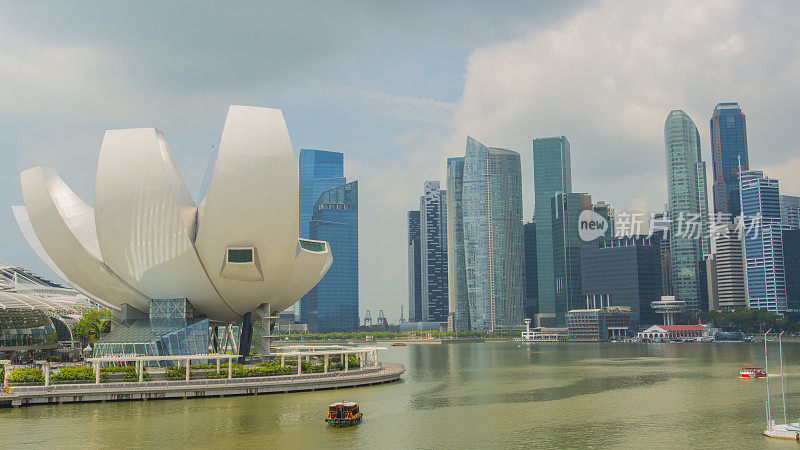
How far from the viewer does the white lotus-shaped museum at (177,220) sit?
50.9 meters

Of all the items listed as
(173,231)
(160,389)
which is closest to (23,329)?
(173,231)

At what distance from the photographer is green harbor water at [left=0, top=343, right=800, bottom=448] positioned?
1271 inches

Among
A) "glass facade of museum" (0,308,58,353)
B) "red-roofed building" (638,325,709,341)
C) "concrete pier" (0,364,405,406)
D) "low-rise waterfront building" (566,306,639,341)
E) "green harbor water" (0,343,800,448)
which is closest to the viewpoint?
"green harbor water" (0,343,800,448)

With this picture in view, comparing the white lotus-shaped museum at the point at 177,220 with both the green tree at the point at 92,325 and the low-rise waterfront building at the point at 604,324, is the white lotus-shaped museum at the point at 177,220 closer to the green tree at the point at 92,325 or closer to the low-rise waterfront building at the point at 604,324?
the green tree at the point at 92,325

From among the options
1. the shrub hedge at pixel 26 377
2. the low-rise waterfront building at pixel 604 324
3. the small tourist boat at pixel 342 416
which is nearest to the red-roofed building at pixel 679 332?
the low-rise waterfront building at pixel 604 324

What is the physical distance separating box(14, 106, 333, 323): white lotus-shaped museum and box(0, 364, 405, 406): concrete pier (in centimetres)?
1028

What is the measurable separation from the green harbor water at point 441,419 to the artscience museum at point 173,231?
12.1m

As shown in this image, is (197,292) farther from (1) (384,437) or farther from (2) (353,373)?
(1) (384,437)

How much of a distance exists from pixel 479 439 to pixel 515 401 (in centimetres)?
1409

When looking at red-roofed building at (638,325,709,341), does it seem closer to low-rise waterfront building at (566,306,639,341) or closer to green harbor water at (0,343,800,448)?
low-rise waterfront building at (566,306,639,341)

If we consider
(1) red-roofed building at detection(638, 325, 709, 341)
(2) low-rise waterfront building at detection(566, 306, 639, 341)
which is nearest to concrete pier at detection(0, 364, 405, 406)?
(1) red-roofed building at detection(638, 325, 709, 341)

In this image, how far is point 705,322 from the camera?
649 ft

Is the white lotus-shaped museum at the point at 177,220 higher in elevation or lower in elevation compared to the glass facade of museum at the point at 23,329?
higher

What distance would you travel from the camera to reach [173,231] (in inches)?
2100
